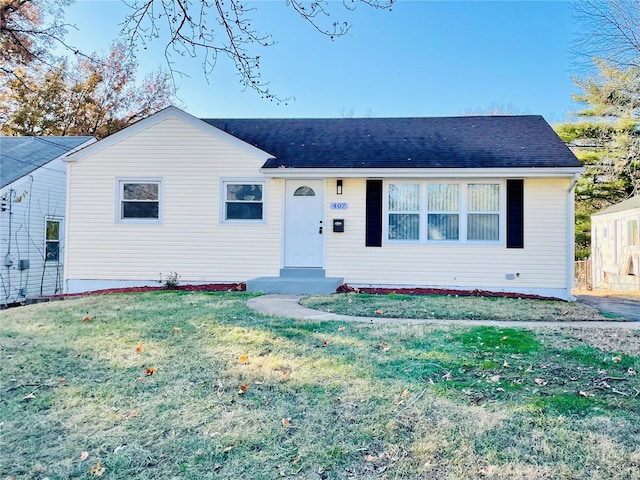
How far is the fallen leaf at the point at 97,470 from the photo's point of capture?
2.34 m

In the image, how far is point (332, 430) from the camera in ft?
9.08

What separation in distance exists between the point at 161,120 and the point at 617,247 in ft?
60.3

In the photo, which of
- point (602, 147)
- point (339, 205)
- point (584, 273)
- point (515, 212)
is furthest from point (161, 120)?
point (584, 273)

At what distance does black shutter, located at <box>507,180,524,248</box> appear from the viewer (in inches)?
376

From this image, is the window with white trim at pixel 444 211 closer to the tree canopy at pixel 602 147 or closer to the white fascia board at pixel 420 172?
the white fascia board at pixel 420 172

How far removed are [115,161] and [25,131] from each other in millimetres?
13307

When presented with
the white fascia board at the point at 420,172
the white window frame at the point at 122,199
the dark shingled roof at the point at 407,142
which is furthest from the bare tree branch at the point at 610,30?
the white window frame at the point at 122,199

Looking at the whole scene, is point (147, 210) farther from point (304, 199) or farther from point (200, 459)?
point (200, 459)

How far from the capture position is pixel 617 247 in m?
17.8

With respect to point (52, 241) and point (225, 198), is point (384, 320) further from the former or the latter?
point (52, 241)

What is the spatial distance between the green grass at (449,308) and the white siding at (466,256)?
63.1 inches

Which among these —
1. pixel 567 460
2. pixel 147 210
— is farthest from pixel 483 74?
pixel 567 460

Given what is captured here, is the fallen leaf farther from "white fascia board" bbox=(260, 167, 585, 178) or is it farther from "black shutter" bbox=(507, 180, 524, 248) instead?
"black shutter" bbox=(507, 180, 524, 248)

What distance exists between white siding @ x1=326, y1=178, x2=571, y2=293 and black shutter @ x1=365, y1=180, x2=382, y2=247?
5.9 inches
